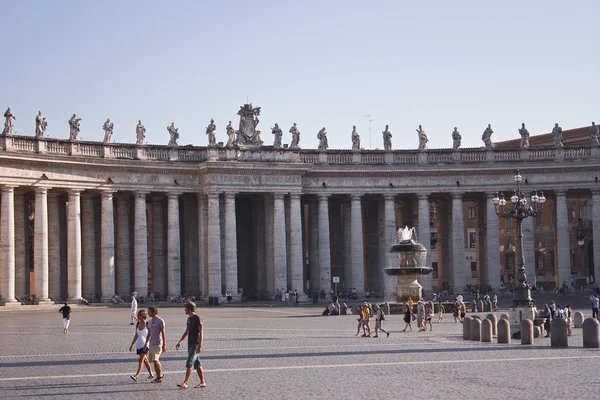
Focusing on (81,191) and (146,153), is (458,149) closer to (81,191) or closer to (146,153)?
(146,153)

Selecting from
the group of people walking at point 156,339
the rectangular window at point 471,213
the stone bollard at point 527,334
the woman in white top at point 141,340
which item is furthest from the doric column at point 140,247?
the rectangular window at point 471,213

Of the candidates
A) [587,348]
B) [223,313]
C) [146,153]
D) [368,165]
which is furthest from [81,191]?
[587,348]

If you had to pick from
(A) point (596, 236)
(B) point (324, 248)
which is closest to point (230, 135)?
(B) point (324, 248)

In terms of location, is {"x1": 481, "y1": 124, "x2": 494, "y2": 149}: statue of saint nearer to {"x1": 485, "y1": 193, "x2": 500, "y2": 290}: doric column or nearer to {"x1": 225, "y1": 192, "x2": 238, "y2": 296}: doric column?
{"x1": 485, "y1": 193, "x2": 500, "y2": 290}: doric column

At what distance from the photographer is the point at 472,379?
81.4 ft

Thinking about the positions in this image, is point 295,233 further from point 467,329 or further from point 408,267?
point 467,329

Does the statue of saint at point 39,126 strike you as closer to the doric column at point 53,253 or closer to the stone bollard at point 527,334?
the doric column at point 53,253

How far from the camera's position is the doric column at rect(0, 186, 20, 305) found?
65.8 m

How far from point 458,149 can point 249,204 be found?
18.7 meters

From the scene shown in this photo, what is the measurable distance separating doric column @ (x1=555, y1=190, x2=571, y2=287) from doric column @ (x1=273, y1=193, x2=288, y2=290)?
74.8ft

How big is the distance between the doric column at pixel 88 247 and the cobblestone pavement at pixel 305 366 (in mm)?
26859

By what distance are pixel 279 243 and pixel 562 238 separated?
23441 mm

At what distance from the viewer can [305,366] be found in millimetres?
28266

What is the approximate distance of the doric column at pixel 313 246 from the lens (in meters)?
82.6
